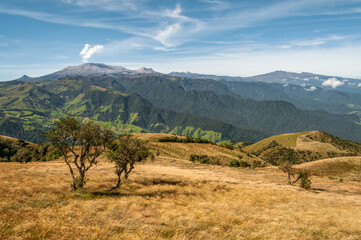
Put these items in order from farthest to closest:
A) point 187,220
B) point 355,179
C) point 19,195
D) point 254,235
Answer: point 355,179 < point 19,195 < point 187,220 < point 254,235

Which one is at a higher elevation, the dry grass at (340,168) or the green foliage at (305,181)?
the green foliage at (305,181)

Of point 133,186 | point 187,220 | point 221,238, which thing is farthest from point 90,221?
point 133,186

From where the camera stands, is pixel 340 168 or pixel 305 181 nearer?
pixel 305 181

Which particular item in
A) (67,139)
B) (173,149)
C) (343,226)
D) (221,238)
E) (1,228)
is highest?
(67,139)

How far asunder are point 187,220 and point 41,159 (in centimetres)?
9824

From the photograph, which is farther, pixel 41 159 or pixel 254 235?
pixel 41 159

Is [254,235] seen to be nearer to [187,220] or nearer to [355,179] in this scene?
[187,220]

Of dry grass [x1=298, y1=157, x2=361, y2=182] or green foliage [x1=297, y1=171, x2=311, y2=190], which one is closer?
green foliage [x1=297, y1=171, x2=311, y2=190]

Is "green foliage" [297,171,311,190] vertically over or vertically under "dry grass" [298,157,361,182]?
over

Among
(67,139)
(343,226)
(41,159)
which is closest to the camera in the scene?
(343,226)

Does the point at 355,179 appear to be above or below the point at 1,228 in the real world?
below

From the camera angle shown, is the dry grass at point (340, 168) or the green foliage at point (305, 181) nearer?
the green foliage at point (305, 181)

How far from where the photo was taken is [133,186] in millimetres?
37406

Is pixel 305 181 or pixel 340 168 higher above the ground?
pixel 305 181
